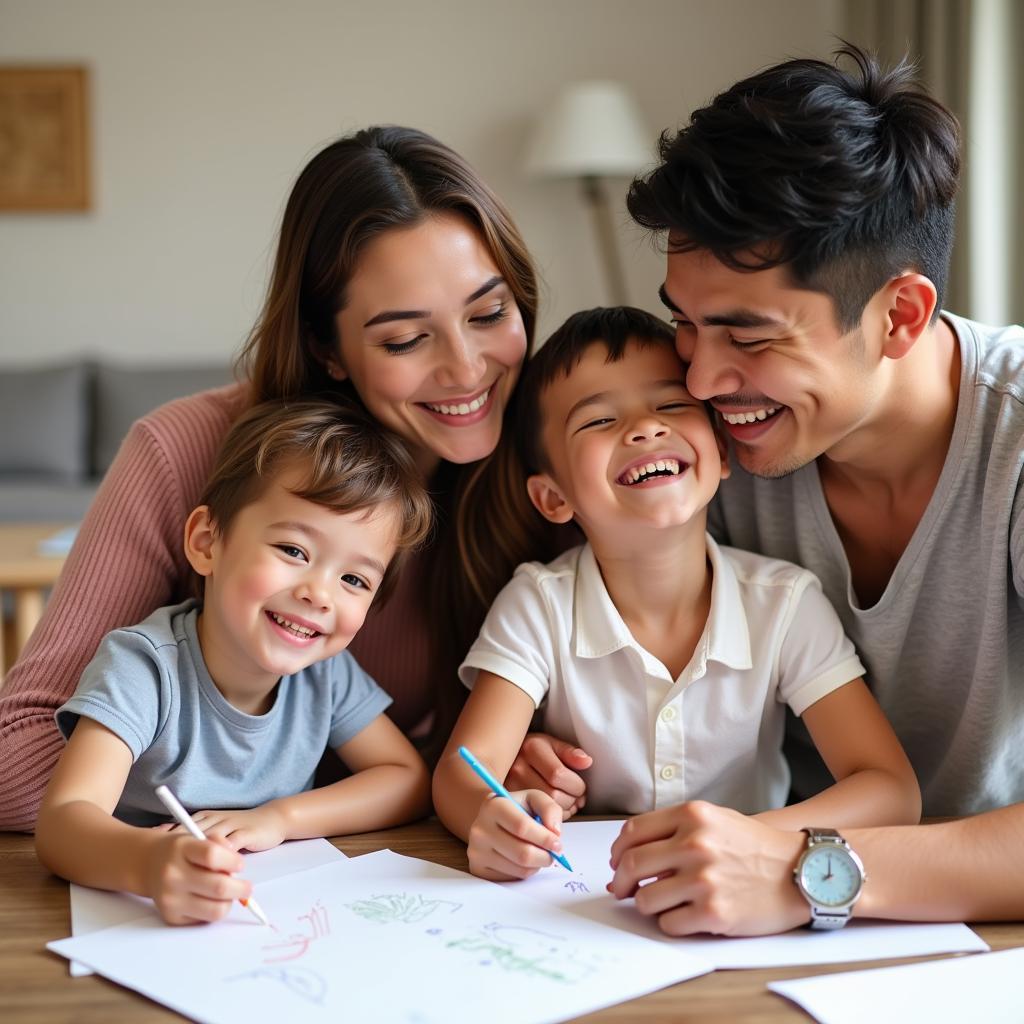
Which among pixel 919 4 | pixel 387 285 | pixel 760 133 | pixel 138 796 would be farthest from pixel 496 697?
pixel 919 4

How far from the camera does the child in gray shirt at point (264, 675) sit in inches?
46.3

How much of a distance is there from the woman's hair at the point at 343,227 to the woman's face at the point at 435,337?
0.8 inches

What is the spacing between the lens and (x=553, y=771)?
1313mm

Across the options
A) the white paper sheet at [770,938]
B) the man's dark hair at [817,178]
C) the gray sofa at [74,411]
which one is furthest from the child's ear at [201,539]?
the gray sofa at [74,411]

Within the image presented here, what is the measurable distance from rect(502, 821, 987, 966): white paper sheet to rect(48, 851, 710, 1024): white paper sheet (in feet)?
0.08

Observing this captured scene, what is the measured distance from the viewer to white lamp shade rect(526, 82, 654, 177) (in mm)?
5094

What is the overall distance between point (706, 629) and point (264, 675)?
18.9 inches

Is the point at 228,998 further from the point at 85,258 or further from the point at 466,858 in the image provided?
the point at 85,258

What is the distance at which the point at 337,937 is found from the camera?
96 centimetres

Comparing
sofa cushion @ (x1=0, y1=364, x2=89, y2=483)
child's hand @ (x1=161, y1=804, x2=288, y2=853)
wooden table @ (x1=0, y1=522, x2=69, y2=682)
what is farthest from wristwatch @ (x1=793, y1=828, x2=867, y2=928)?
sofa cushion @ (x1=0, y1=364, x2=89, y2=483)

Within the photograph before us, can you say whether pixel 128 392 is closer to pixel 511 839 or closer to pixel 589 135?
pixel 589 135

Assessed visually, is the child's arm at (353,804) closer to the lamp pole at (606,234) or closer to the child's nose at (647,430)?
the child's nose at (647,430)

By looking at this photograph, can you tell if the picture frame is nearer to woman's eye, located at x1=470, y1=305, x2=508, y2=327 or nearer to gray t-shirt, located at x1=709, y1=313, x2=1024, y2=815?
woman's eye, located at x1=470, y1=305, x2=508, y2=327

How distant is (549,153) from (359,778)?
167 inches
